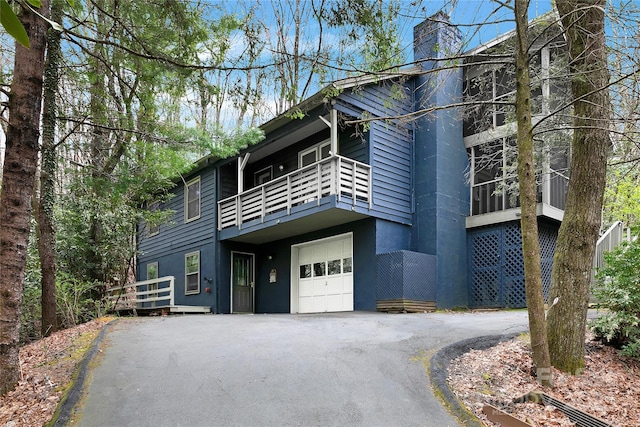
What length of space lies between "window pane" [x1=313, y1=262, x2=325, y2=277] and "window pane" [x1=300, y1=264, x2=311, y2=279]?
287 millimetres

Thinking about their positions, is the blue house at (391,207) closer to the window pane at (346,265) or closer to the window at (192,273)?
the window pane at (346,265)

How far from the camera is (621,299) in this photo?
287 inches

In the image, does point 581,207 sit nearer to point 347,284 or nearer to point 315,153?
point 347,284

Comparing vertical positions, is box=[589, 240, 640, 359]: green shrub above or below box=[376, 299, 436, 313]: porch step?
above

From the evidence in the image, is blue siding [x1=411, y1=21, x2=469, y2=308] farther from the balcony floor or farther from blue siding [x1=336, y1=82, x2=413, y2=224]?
the balcony floor

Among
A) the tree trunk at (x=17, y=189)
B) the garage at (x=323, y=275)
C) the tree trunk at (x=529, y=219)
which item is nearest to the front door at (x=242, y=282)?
the garage at (x=323, y=275)

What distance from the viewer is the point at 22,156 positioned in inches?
223

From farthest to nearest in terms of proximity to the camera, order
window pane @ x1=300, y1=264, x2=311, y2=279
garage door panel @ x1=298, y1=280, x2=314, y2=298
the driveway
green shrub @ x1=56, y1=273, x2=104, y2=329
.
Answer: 1. window pane @ x1=300, y1=264, x2=311, y2=279
2. garage door panel @ x1=298, y1=280, x2=314, y2=298
3. green shrub @ x1=56, y1=273, x2=104, y2=329
4. the driveway

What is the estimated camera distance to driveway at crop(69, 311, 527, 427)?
4914mm

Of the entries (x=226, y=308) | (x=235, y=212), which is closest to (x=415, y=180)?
(x=235, y=212)

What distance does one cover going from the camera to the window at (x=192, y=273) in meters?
18.5

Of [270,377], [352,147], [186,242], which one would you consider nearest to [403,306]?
[352,147]

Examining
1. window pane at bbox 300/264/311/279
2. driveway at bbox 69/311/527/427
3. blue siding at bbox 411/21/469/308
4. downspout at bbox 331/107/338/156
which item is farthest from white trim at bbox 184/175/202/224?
driveway at bbox 69/311/527/427

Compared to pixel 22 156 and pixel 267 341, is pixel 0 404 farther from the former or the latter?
pixel 267 341
